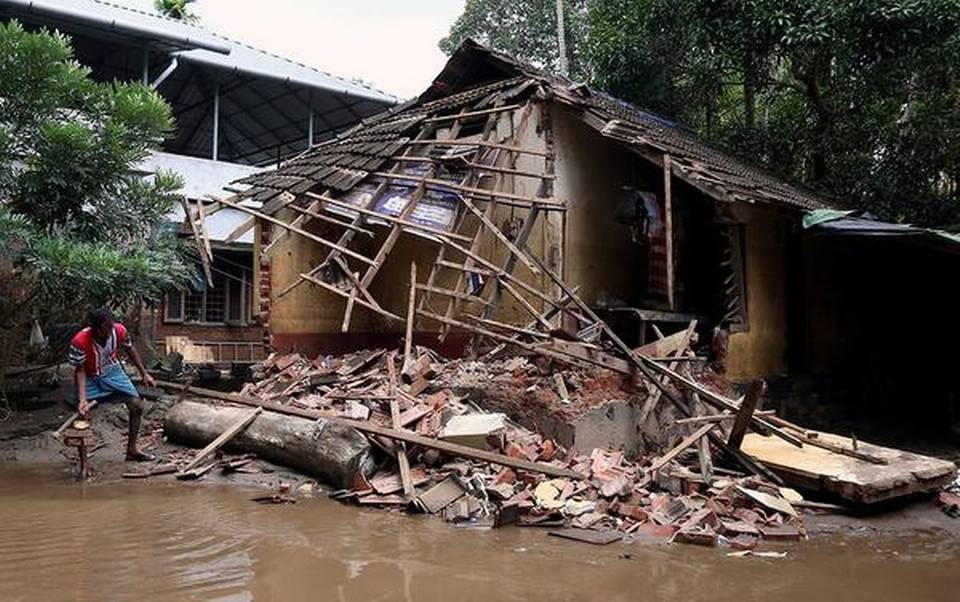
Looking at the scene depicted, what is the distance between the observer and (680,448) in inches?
282

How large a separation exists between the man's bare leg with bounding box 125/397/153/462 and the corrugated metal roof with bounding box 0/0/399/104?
945 cm

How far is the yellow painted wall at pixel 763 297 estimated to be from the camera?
11.2 meters

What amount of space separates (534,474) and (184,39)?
12760 millimetres

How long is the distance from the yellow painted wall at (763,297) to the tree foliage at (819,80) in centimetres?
325

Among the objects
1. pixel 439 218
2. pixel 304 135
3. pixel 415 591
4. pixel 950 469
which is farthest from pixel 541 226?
pixel 304 135

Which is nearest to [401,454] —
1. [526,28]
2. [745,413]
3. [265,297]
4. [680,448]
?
[680,448]

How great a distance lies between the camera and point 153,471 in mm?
8070

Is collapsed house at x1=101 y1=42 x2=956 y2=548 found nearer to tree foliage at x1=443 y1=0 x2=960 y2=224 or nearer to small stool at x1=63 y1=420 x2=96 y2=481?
small stool at x1=63 y1=420 x2=96 y2=481

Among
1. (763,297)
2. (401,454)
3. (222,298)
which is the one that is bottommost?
(401,454)

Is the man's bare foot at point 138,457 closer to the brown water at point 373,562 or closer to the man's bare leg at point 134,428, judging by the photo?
the man's bare leg at point 134,428

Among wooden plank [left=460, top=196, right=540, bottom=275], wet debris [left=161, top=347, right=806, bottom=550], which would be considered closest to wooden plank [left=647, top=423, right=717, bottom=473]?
wet debris [left=161, top=347, right=806, bottom=550]

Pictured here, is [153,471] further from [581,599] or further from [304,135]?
[304,135]

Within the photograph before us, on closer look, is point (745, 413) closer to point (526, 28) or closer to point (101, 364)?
point (101, 364)

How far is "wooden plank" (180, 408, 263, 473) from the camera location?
8039mm
